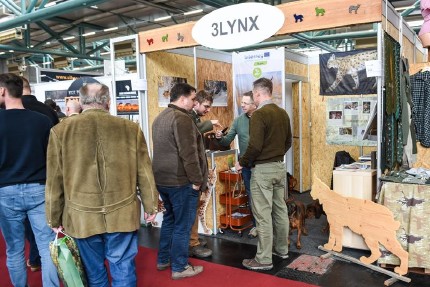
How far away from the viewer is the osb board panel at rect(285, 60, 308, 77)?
18.6 ft

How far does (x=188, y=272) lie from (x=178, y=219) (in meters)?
0.51

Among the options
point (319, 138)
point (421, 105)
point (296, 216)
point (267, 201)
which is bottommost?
point (296, 216)

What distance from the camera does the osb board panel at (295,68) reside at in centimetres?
567

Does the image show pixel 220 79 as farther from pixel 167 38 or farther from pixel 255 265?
pixel 255 265

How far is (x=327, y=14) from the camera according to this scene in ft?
10.5

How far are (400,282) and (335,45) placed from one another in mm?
8458

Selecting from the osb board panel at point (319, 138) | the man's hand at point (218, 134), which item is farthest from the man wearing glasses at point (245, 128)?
the osb board panel at point (319, 138)

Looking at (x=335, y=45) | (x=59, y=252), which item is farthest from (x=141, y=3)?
(x=59, y=252)

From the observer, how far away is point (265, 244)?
134 inches

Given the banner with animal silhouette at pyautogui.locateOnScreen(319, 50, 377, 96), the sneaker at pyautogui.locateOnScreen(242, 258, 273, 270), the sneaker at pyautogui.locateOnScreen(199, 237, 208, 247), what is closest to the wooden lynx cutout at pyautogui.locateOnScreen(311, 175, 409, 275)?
the sneaker at pyautogui.locateOnScreen(242, 258, 273, 270)

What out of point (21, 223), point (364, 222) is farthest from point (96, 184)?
point (364, 222)

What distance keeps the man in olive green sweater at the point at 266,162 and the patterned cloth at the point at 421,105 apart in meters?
1.60

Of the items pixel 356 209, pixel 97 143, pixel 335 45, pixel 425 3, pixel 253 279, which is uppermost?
pixel 335 45

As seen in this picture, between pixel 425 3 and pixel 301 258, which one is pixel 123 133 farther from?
pixel 425 3
